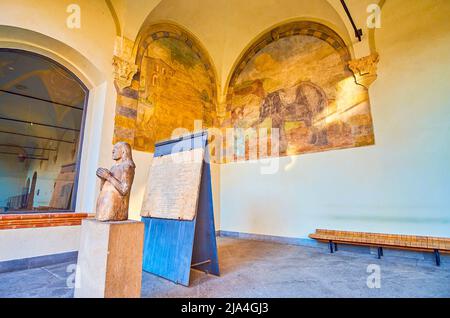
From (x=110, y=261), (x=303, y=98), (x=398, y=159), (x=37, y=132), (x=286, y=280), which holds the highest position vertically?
(x=303, y=98)

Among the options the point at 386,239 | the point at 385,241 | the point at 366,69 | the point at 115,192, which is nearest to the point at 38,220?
the point at 115,192

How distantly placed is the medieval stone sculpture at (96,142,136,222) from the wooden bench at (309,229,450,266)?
4.12 m

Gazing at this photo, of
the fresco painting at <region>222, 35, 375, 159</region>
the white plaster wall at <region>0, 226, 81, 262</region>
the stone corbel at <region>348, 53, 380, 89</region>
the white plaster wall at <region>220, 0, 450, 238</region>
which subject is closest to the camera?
the white plaster wall at <region>0, 226, 81, 262</region>

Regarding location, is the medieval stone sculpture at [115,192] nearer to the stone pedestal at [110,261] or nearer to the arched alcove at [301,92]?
the stone pedestal at [110,261]

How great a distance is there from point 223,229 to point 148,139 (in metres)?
3.59

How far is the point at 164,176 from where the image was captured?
361 centimetres

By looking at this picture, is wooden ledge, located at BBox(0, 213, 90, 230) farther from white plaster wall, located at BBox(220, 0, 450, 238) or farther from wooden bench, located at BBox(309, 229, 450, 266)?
wooden bench, located at BBox(309, 229, 450, 266)

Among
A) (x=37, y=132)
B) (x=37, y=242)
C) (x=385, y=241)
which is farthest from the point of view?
(x=37, y=132)

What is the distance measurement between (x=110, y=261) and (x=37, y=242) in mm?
2674

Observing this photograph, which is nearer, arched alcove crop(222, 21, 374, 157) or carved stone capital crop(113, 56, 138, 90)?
carved stone capital crop(113, 56, 138, 90)

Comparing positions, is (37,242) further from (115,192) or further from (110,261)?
(110,261)

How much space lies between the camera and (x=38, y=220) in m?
3.79

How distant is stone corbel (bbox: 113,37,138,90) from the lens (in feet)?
16.5

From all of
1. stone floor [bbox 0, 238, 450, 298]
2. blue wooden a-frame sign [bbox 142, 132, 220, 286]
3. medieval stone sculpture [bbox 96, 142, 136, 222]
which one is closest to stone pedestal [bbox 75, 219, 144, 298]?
medieval stone sculpture [bbox 96, 142, 136, 222]
